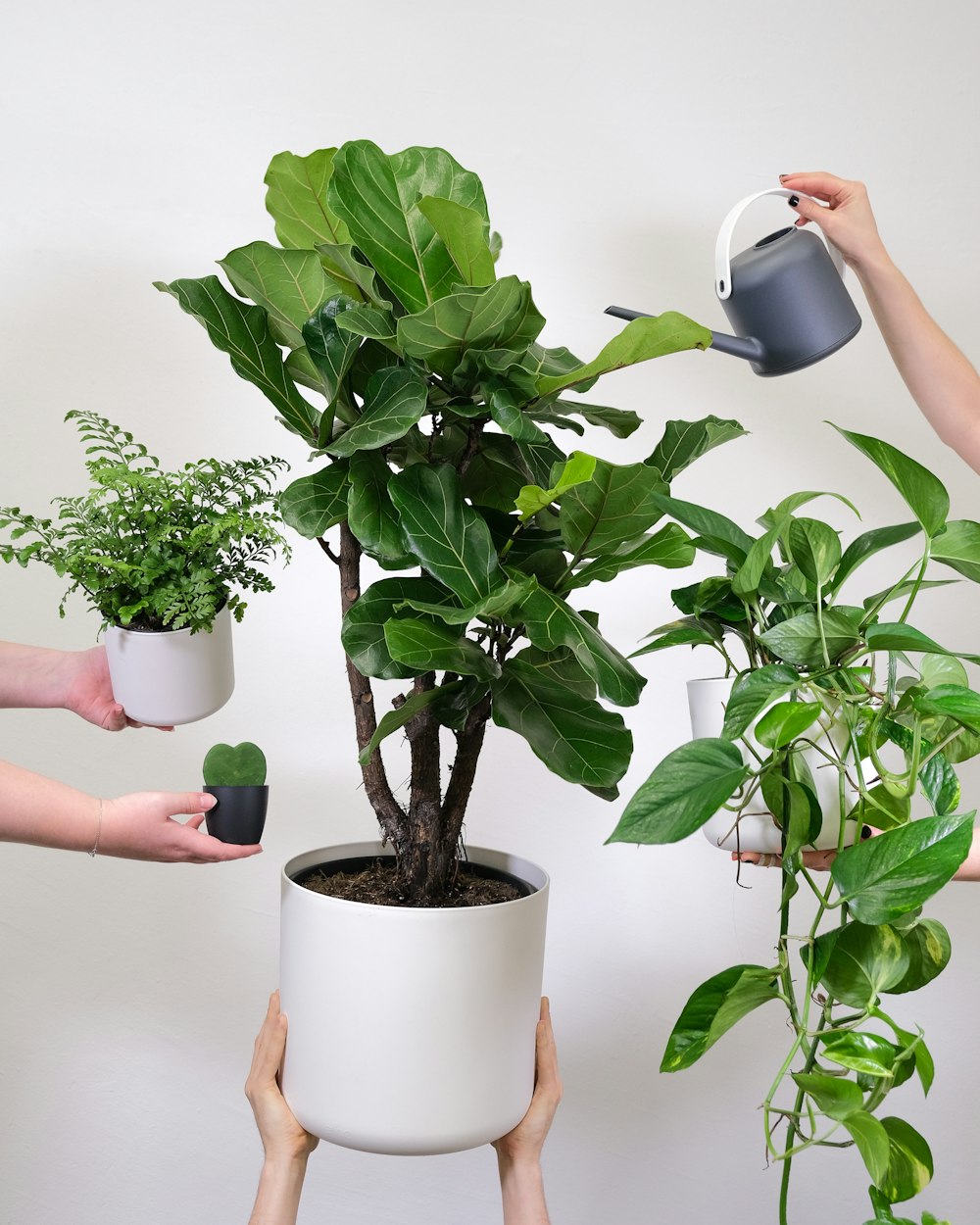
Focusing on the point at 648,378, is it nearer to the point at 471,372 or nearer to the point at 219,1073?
the point at 471,372

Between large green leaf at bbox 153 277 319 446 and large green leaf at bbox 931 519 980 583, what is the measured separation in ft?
1.74

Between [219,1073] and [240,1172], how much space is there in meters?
0.15

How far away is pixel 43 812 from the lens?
98cm

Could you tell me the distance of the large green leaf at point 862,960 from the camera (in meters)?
0.82

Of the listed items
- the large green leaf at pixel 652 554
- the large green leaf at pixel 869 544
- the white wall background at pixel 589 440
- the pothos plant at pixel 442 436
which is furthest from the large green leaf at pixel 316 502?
the white wall background at pixel 589 440

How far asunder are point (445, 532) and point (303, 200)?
0.36 metres

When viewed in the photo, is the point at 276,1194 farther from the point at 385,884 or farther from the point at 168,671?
the point at 168,671

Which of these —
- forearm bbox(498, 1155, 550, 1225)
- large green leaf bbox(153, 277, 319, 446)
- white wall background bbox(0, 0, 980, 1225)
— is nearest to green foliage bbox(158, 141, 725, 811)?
large green leaf bbox(153, 277, 319, 446)

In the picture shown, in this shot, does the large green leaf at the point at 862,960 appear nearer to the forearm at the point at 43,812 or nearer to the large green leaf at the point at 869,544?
the large green leaf at the point at 869,544

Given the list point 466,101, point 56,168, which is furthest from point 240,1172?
point 466,101

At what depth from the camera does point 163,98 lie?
1520mm

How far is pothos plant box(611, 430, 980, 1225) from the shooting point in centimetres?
75

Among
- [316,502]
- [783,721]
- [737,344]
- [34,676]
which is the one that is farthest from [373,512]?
[34,676]

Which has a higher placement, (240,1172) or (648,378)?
(648,378)
